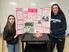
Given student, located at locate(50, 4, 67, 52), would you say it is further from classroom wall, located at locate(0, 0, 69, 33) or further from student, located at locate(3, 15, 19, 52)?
student, located at locate(3, 15, 19, 52)

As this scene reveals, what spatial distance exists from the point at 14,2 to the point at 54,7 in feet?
3.11

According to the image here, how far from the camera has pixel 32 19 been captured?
3.04 meters

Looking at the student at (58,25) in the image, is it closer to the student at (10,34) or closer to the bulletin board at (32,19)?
the bulletin board at (32,19)

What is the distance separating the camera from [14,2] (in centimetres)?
348

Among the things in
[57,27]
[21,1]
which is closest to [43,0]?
[21,1]

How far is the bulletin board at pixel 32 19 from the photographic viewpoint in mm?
3031

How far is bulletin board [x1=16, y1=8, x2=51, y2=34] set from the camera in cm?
303

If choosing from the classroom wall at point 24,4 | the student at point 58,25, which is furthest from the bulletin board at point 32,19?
the classroom wall at point 24,4

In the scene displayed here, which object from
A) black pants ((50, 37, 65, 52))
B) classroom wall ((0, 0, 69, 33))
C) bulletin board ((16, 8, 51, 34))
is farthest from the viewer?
classroom wall ((0, 0, 69, 33))

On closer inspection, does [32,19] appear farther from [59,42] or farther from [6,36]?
[59,42]

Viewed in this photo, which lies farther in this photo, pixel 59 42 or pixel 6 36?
pixel 59 42

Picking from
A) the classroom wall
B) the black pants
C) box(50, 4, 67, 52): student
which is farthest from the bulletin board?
the classroom wall

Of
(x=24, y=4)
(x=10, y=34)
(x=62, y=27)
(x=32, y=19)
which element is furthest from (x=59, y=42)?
(x=24, y=4)

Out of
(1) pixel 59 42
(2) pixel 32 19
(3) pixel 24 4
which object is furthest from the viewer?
(3) pixel 24 4
